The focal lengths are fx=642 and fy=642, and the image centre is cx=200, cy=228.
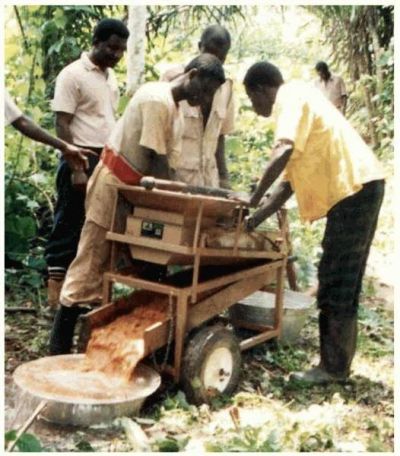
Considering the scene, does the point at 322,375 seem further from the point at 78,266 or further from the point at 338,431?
the point at 78,266

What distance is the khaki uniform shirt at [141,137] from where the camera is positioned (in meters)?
3.63

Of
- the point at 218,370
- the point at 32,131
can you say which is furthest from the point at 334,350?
the point at 32,131

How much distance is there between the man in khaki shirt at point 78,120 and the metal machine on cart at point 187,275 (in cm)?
89

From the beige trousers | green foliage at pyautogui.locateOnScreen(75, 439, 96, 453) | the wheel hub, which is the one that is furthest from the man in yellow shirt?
green foliage at pyautogui.locateOnScreen(75, 439, 96, 453)

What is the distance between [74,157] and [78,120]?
61 cm

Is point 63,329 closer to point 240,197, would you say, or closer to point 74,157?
point 74,157

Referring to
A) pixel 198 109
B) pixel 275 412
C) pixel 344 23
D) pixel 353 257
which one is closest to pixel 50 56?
pixel 198 109

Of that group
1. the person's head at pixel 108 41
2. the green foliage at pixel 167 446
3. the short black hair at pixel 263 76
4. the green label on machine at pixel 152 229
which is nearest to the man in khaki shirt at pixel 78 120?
the person's head at pixel 108 41

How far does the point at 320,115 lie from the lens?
3855 millimetres

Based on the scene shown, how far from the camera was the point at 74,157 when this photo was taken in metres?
4.15

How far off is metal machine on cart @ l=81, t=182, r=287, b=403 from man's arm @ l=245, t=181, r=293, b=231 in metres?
0.07

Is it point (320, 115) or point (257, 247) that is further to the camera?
point (257, 247)

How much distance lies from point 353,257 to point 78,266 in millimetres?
1697

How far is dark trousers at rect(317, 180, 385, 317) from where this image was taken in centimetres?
391
